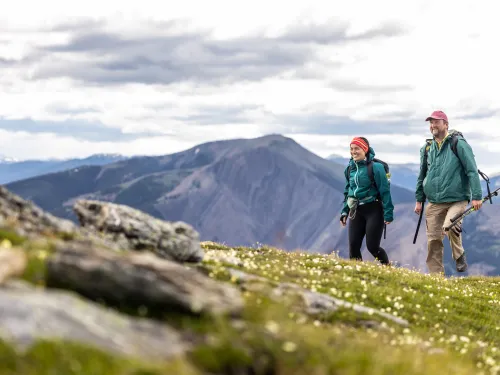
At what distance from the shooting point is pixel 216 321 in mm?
7285

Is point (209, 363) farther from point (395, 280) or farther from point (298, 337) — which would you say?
point (395, 280)

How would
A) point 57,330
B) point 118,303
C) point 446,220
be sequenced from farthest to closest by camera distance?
point 446,220 < point 118,303 < point 57,330

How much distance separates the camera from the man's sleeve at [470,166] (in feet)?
70.6

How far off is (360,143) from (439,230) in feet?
16.2

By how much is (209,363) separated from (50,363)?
166cm

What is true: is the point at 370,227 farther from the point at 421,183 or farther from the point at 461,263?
the point at 461,263

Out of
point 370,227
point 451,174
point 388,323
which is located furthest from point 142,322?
point 451,174

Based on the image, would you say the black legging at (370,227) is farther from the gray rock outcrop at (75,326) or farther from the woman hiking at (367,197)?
the gray rock outcrop at (75,326)

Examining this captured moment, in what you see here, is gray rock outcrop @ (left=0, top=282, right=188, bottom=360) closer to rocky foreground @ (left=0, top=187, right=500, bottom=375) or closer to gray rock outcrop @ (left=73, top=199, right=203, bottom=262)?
rocky foreground @ (left=0, top=187, right=500, bottom=375)

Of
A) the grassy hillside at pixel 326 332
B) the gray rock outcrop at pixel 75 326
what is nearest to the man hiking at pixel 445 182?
the grassy hillside at pixel 326 332

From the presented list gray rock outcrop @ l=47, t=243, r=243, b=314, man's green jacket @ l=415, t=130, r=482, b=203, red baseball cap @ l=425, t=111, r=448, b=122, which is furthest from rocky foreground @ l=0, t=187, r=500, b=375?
red baseball cap @ l=425, t=111, r=448, b=122

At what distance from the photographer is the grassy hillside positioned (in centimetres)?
597

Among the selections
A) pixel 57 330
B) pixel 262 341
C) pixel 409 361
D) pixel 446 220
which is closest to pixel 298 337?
pixel 262 341

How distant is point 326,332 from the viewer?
847 centimetres
